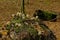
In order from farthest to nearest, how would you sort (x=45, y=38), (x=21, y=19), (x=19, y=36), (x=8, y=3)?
(x=8, y=3) → (x=21, y=19) → (x=45, y=38) → (x=19, y=36)

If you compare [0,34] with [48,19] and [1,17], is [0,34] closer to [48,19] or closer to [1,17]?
[1,17]

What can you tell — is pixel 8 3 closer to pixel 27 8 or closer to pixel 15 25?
pixel 27 8

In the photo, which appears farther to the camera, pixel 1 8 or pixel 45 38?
pixel 1 8

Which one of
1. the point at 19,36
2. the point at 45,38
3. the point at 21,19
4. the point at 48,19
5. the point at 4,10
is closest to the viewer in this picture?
the point at 19,36

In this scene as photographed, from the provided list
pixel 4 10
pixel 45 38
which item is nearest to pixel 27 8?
pixel 4 10

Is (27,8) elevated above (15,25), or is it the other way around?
(15,25)

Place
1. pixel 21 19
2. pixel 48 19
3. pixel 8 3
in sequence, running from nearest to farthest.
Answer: pixel 21 19 < pixel 48 19 < pixel 8 3

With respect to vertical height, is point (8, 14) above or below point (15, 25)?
below

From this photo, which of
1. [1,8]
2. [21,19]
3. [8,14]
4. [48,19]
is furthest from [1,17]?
[21,19]

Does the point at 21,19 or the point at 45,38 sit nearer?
the point at 45,38
